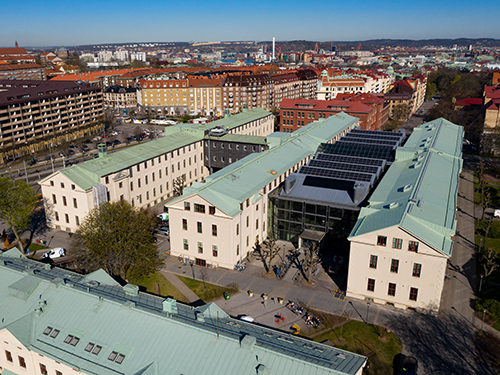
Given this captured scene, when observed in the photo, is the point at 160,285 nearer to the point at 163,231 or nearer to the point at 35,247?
the point at 163,231

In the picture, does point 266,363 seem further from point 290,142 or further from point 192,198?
point 290,142

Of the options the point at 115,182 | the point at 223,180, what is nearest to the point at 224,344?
the point at 223,180

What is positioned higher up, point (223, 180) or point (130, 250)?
point (223, 180)

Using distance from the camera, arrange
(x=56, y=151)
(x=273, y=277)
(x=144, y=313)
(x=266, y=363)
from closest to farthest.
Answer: (x=266, y=363) → (x=144, y=313) → (x=273, y=277) → (x=56, y=151)

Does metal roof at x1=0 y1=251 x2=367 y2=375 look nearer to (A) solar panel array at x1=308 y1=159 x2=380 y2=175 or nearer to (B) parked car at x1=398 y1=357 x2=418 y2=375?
(B) parked car at x1=398 y1=357 x2=418 y2=375

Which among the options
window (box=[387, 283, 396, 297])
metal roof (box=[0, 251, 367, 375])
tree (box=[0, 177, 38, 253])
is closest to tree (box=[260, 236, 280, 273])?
window (box=[387, 283, 396, 297])

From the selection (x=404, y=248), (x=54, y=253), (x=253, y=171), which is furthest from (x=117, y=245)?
(x=404, y=248)
